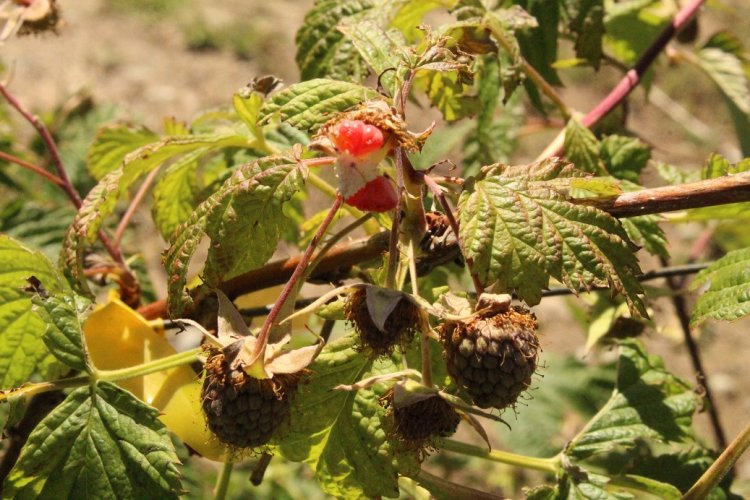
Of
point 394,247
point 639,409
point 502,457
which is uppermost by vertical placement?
point 394,247

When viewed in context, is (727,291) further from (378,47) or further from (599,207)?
(378,47)

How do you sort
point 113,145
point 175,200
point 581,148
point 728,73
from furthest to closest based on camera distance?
point 728,73, point 113,145, point 175,200, point 581,148

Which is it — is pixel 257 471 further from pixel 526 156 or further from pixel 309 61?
pixel 526 156

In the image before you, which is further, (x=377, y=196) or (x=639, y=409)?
(x=639, y=409)

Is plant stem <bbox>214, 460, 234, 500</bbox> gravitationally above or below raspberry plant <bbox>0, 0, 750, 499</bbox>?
below

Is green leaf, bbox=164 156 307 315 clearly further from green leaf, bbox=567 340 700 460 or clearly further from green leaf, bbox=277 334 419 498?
green leaf, bbox=567 340 700 460

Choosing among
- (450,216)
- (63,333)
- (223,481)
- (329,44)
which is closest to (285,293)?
(450,216)

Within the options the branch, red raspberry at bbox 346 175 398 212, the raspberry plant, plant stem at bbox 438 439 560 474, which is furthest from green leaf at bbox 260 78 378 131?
plant stem at bbox 438 439 560 474

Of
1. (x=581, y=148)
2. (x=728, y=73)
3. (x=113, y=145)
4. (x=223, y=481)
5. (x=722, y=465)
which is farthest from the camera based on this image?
(x=728, y=73)
